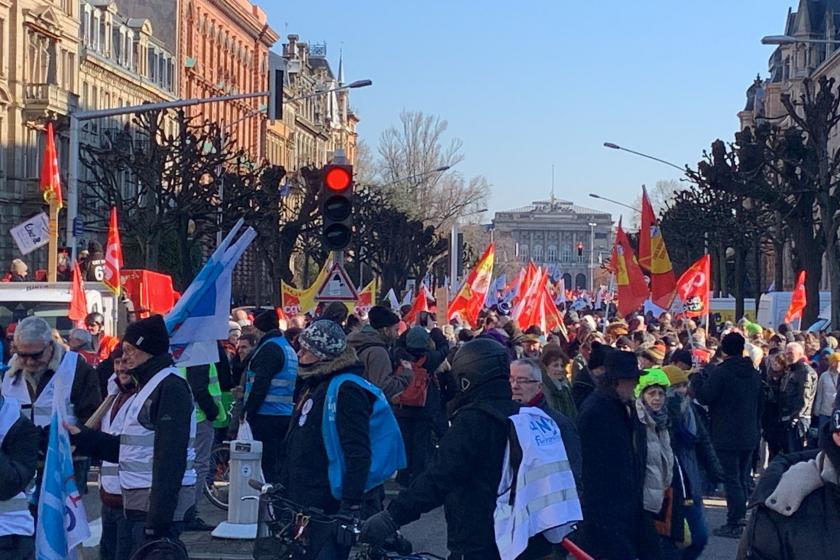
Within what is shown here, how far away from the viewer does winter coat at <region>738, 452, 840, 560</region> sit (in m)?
4.13

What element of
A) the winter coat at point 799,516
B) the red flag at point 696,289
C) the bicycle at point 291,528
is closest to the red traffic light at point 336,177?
the bicycle at point 291,528

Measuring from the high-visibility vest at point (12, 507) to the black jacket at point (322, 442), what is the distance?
1.55 m

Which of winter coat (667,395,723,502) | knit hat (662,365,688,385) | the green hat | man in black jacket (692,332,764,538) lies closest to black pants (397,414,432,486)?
man in black jacket (692,332,764,538)

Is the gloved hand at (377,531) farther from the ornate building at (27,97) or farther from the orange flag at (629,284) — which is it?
the ornate building at (27,97)

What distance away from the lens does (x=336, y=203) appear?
1502 centimetres

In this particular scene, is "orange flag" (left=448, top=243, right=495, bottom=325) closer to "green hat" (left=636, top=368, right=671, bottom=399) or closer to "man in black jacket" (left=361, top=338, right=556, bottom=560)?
"green hat" (left=636, top=368, right=671, bottom=399)

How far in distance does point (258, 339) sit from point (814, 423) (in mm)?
6332

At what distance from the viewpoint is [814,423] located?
645 inches

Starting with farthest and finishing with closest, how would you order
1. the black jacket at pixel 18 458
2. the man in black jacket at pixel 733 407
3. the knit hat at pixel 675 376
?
1. the man in black jacket at pixel 733 407
2. the knit hat at pixel 675 376
3. the black jacket at pixel 18 458

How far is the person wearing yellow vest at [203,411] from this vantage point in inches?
485

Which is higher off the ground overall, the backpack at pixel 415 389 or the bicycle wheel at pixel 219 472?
the backpack at pixel 415 389

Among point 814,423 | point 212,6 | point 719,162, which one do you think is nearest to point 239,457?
point 814,423

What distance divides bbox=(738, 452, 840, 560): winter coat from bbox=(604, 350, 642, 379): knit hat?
3587mm

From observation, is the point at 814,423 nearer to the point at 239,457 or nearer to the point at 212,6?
the point at 239,457
